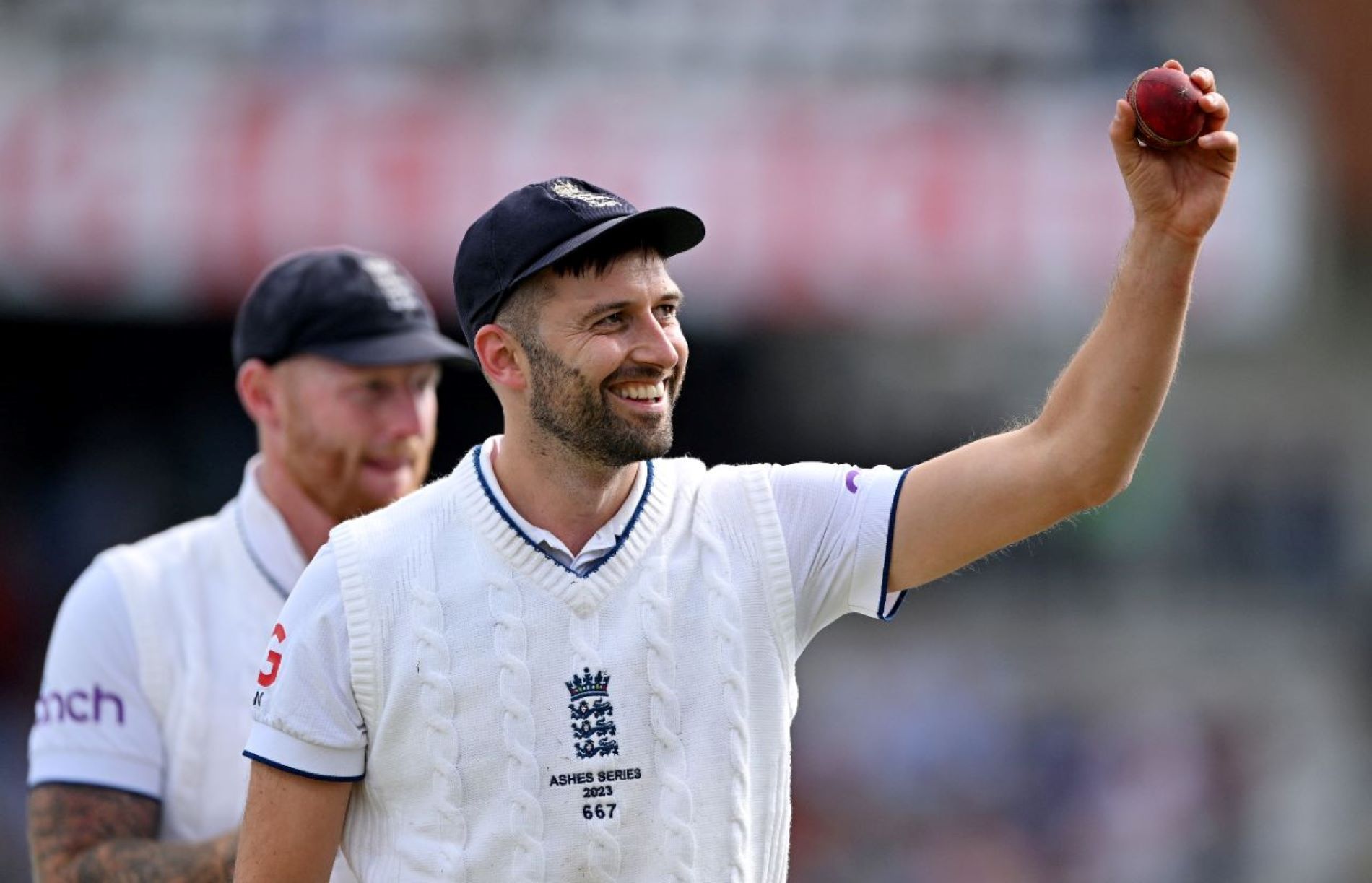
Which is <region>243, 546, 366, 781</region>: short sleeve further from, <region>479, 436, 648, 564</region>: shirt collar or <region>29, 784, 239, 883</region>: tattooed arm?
<region>29, 784, 239, 883</region>: tattooed arm

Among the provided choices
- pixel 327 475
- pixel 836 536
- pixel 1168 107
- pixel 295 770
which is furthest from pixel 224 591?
pixel 1168 107

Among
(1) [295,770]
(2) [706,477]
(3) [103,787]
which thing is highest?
(2) [706,477]

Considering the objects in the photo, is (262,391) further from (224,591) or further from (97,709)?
(97,709)

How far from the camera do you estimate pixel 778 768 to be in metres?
3.16

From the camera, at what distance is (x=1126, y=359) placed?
9.58 ft

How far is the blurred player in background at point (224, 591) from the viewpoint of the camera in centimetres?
397

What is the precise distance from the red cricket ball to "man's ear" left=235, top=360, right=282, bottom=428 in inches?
88.3

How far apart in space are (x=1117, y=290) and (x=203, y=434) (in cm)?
1382

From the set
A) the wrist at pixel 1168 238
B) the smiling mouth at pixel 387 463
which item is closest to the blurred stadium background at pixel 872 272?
the smiling mouth at pixel 387 463

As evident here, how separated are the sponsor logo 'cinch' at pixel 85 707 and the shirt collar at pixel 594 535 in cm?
122

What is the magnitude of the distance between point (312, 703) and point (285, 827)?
20cm

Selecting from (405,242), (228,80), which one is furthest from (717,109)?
(228,80)

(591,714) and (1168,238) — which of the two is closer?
(1168,238)

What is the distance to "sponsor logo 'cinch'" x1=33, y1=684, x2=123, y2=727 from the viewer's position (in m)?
4.00
